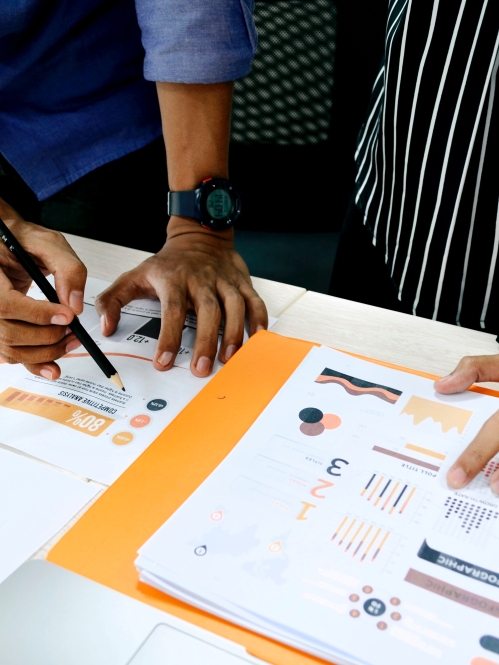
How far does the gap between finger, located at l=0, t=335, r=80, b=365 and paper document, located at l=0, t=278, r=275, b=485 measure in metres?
Answer: 0.03

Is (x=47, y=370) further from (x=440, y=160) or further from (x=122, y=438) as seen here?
(x=440, y=160)

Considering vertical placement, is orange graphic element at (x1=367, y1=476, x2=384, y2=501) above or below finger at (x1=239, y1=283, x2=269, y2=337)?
above

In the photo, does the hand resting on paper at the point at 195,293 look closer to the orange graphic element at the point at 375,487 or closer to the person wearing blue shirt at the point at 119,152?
the person wearing blue shirt at the point at 119,152

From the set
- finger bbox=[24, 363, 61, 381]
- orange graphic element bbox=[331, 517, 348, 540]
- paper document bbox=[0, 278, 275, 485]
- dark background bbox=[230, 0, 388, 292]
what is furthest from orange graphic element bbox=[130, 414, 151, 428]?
dark background bbox=[230, 0, 388, 292]

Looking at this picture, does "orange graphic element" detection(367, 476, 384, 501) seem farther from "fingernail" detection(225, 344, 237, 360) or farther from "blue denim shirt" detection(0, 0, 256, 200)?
"blue denim shirt" detection(0, 0, 256, 200)

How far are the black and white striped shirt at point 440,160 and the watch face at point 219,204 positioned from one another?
27cm

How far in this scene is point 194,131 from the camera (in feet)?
2.86

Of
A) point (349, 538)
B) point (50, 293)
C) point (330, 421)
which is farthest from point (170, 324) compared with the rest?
point (349, 538)

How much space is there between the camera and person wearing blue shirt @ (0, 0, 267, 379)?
0.66 metres

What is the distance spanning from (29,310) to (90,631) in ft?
1.03

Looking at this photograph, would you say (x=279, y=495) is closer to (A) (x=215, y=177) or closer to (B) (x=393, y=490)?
(B) (x=393, y=490)

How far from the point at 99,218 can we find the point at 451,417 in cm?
71

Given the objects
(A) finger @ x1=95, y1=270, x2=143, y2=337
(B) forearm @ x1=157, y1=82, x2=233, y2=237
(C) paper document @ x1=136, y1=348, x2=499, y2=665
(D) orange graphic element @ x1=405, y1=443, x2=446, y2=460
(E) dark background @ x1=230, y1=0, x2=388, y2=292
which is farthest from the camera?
(E) dark background @ x1=230, y1=0, x2=388, y2=292

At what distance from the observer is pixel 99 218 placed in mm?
1045
